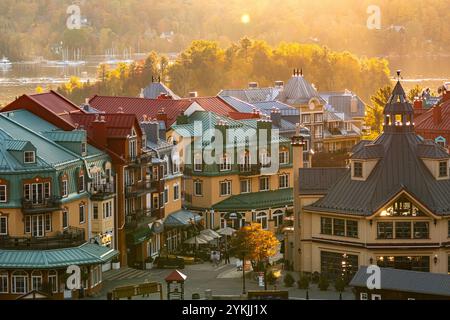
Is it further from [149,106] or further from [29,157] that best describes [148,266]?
[149,106]

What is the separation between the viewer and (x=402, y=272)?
6141 cm

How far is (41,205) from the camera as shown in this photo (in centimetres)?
6600

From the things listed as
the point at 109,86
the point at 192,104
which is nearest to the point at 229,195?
the point at 192,104

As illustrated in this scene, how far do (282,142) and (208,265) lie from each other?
1596 cm

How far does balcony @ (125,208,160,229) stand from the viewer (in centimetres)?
7362

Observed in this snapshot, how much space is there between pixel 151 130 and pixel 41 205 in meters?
15.3

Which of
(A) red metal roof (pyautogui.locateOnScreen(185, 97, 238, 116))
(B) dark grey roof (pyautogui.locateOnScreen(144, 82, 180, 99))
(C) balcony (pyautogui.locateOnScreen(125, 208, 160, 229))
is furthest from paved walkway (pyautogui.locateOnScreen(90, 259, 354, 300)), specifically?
(B) dark grey roof (pyautogui.locateOnScreen(144, 82, 180, 99))

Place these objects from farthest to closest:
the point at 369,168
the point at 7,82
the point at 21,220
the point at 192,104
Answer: the point at 7,82 < the point at 192,104 < the point at 369,168 < the point at 21,220

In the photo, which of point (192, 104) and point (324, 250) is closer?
point (324, 250)

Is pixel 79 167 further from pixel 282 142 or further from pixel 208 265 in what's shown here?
pixel 282 142

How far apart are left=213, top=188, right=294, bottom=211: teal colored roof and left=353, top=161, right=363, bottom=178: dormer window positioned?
592 inches

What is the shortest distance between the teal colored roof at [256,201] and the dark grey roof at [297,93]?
23066 millimetres

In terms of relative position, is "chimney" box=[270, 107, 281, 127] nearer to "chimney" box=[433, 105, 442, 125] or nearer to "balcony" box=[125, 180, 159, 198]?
"chimney" box=[433, 105, 442, 125]

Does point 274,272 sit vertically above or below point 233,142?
below
